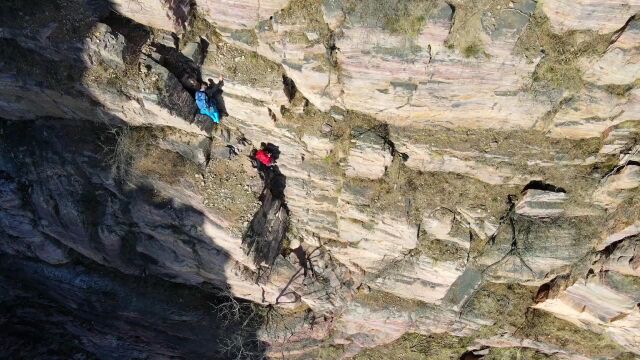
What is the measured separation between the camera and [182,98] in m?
13.3

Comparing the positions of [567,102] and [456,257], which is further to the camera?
[456,257]

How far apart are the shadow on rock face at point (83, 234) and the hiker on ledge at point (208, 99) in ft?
6.20

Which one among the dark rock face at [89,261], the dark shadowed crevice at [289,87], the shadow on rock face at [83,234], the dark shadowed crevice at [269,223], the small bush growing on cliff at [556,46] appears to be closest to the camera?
the small bush growing on cliff at [556,46]

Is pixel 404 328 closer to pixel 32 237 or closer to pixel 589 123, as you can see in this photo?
pixel 589 123

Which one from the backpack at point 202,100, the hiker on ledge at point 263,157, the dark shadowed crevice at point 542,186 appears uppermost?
the dark shadowed crevice at point 542,186

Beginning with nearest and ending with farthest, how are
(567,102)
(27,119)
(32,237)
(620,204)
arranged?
(567,102), (620,204), (27,119), (32,237)

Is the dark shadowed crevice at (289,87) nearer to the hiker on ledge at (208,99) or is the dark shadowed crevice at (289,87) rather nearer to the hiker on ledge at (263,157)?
the hiker on ledge at (208,99)

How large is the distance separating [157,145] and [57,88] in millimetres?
3139

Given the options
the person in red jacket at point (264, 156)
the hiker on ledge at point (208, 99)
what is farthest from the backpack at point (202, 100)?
the person in red jacket at point (264, 156)

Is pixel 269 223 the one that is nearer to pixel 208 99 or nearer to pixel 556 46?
pixel 208 99

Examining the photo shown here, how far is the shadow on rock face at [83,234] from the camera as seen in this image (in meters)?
13.5

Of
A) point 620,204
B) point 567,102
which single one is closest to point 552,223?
point 620,204

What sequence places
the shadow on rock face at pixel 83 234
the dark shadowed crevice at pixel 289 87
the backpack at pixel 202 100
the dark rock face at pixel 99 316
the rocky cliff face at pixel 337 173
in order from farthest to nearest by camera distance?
the dark rock face at pixel 99 316, the shadow on rock face at pixel 83 234, the backpack at pixel 202 100, the dark shadowed crevice at pixel 289 87, the rocky cliff face at pixel 337 173

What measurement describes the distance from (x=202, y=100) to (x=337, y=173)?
4.30 meters
